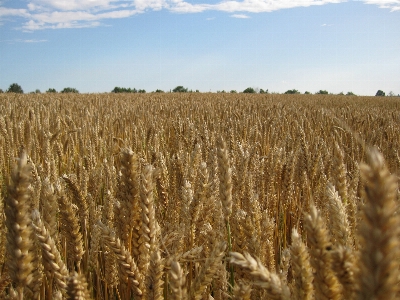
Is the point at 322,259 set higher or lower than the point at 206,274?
higher

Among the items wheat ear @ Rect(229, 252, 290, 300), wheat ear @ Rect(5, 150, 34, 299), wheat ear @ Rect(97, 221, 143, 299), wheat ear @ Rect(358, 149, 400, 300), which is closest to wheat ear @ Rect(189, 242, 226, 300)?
wheat ear @ Rect(97, 221, 143, 299)

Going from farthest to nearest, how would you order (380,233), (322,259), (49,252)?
1. (49,252)
2. (322,259)
3. (380,233)

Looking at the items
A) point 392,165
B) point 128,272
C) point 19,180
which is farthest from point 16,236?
point 392,165

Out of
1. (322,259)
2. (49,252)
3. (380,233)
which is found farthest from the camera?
(49,252)

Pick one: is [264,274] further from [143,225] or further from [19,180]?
[19,180]

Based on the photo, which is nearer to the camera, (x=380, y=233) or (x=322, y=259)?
(x=380, y=233)

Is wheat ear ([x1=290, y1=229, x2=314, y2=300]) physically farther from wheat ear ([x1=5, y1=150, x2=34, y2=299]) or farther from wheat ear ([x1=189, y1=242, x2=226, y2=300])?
wheat ear ([x1=5, y1=150, x2=34, y2=299])

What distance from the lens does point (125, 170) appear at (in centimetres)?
90

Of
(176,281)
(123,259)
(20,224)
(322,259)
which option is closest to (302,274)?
(322,259)

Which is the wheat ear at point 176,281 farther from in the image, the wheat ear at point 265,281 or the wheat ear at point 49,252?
the wheat ear at point 49,252

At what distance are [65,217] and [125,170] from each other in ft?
0.93

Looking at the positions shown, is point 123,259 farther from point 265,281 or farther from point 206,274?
point 265,281

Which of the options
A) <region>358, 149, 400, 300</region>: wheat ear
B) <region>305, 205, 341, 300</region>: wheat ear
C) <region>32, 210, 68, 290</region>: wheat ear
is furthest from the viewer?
<region>32, 210, 68, 290</region>: wheat ear

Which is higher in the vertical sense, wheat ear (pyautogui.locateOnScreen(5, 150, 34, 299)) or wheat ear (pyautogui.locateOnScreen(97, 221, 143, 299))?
wheat ear (pyautogui.locateOnScreen(5, 150, 34, 299))
